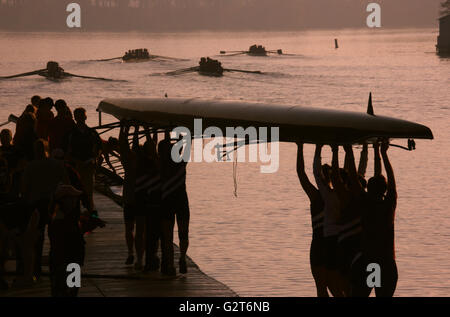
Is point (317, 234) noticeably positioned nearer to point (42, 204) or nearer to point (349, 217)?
point (349, 217)

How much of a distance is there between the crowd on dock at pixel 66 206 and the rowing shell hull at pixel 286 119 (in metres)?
2.34

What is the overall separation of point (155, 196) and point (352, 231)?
310 centimetres

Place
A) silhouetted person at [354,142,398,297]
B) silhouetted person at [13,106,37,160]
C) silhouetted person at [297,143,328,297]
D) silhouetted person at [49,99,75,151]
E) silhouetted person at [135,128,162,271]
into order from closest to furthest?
silhouetted person at [354,142,398,297] → silhouetted person at [297,143,328,297] → silhouetted person at [135,128,162,271] → silhouetted person at [13,106,37,160] → silhouetted person at [49,99,75,151]

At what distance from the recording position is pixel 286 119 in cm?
1576

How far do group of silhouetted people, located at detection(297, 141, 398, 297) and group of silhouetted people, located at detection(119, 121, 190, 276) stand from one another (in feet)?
6.71

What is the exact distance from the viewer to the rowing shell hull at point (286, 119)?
13.7 m

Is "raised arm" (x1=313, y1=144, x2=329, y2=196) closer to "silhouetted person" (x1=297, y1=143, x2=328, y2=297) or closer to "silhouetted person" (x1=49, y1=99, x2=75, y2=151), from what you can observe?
"silhouetted person" (x1=297, y1=143, x2=328, y2=297)

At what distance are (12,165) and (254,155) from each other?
102 ft

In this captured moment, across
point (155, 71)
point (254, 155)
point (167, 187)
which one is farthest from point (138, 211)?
point (155, 71)

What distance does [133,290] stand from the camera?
10.8 meters

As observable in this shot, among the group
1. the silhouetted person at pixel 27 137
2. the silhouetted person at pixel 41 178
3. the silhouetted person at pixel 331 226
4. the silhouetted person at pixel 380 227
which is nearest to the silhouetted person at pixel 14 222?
the silhouetted person at pixel 41 178

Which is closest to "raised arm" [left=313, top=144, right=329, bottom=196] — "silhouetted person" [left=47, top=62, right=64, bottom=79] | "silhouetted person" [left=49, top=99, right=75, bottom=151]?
"silhouetted person" [left=49, top=99, right=75, bottom=151]

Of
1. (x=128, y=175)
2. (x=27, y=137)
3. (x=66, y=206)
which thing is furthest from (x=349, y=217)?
(x=27, y=137)

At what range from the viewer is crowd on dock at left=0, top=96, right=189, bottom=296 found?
906 cm
